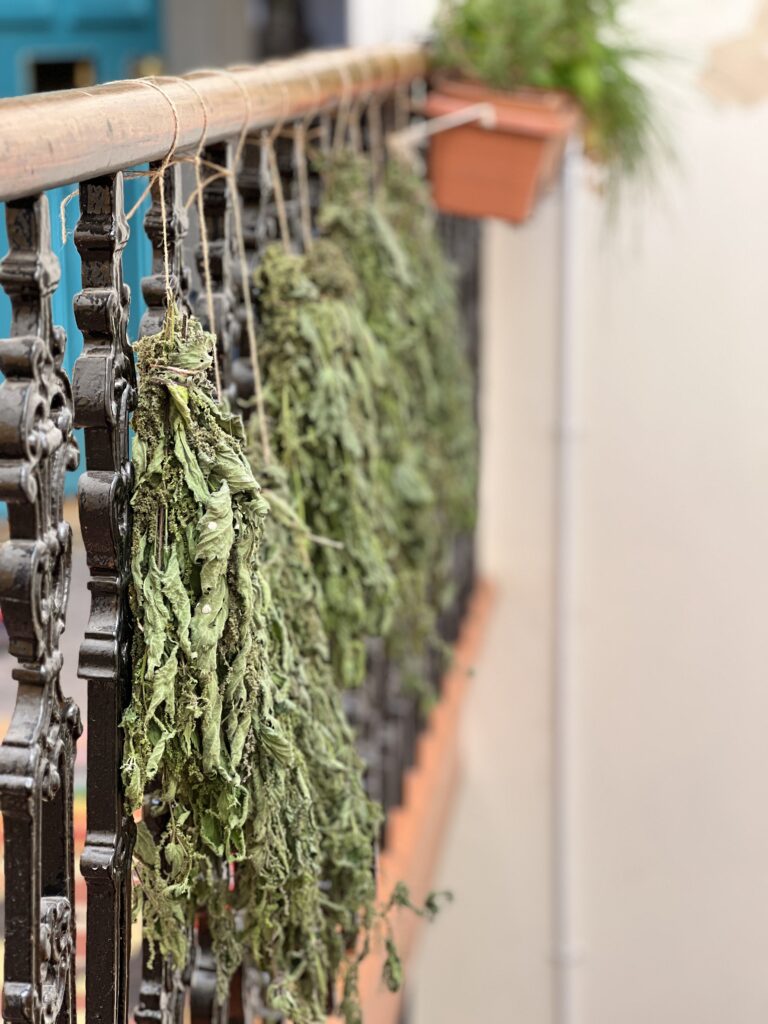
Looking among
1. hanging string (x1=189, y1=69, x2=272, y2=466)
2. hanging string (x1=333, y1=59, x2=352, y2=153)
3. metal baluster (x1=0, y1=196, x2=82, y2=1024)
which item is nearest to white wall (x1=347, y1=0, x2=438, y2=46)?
hanging string (x1=333, y1=59, x2=352, y2=153)

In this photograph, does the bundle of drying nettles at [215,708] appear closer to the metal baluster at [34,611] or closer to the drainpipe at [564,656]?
the metal baluster at [34,611]

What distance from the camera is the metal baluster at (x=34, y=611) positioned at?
3.05ft

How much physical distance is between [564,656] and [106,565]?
2.91 metres

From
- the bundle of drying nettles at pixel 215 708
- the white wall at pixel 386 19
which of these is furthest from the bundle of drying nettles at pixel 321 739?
the white wall at pixel 386 19

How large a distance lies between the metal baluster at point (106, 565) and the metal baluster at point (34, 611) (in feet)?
0.07

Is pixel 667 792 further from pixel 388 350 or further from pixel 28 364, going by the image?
pixel 28 364

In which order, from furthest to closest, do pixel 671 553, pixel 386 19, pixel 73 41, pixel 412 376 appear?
pixel 671 553 → pixel 73 41 → pixel 386 19 → pixel 412 376

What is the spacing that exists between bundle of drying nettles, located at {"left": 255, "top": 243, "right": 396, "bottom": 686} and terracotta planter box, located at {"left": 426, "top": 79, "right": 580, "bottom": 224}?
1.01m

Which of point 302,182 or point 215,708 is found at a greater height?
point 302,182

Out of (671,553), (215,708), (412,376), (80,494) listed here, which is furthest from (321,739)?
(671,553)

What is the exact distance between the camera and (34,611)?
977 millimetres

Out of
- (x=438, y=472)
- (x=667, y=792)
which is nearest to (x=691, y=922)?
(x=667, y=792)

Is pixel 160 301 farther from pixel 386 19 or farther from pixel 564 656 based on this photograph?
pixel 564 656

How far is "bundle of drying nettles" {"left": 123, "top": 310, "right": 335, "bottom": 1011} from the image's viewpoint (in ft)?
3.55
